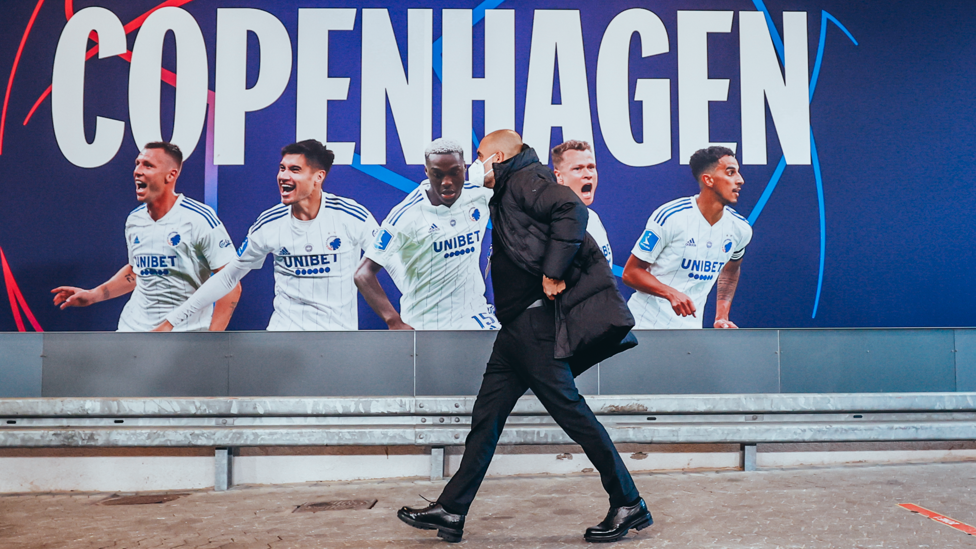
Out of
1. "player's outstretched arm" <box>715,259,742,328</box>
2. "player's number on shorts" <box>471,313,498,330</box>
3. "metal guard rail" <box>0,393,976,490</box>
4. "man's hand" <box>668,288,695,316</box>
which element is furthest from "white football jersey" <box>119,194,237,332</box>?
"player's outstretched arm" <box>715,259,742,328</box>

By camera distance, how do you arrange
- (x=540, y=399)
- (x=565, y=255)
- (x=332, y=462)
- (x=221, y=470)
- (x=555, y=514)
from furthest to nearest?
(x=332, y=462) → (x=221, y=470) → (x=555, y=514) → (x=540, y=399) → (x=565, y=255)

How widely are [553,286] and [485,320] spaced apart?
1.35m

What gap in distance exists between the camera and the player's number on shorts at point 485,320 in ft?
13.0

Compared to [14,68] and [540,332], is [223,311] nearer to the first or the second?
[14,68]

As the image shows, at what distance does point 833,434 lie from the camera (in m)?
3.87

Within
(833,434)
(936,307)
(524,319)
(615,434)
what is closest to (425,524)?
(524,319)

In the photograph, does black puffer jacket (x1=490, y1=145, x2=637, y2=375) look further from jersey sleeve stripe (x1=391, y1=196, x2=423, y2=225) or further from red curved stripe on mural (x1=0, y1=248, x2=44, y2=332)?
red curved stripe on mural (x1=0, y1=248, x2=44, y2=332)

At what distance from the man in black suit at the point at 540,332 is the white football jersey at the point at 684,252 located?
1386 mm

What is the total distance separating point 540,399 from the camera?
8.99ft

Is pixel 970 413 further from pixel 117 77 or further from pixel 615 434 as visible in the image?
pixel 117 77

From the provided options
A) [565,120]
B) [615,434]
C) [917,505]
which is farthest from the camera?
[565,120]

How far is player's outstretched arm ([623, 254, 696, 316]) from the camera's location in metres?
4.03

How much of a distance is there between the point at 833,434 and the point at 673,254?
4.71ft

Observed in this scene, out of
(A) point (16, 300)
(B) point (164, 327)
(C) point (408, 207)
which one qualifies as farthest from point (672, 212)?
(A) point (16, 300)
